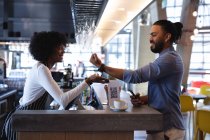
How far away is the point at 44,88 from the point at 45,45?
1.33 ft

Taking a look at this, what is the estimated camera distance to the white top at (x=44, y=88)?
204 centimetres

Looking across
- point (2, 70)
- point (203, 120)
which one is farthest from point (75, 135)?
point (2, 70)

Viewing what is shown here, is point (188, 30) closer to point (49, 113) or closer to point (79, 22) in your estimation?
point (79, 22)

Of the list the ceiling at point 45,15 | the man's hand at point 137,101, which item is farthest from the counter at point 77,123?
the ceiling at point 45,15

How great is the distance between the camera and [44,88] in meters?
2.10

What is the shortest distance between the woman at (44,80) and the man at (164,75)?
30cm

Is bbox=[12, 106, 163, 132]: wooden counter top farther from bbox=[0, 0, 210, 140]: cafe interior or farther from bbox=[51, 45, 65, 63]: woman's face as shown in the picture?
bbox=[51, 45, 65, 63]: woman's face

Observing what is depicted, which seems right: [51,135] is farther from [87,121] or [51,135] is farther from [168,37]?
[168,37]

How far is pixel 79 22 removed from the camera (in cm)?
451

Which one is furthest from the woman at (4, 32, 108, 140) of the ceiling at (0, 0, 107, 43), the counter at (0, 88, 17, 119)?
the counter at (0, 88, 17, 119)

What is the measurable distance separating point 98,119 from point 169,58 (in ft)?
1.99

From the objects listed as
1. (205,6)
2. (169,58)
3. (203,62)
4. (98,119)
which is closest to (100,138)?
(98,119)

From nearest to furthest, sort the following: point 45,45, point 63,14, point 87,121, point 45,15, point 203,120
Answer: point 87,121
point 45,45
point 203,120
point 63,14
point 45,15

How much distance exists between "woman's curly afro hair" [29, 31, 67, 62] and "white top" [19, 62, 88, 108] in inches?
5.9
